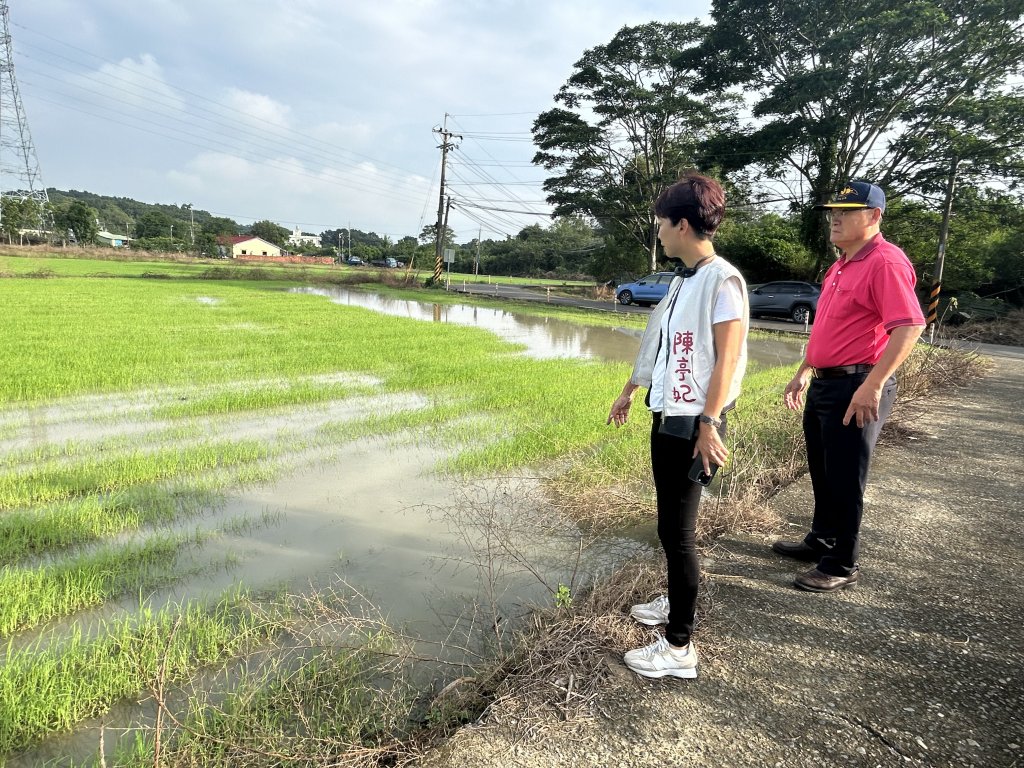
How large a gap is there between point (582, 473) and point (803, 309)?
50.8ft

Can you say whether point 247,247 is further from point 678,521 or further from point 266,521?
point 678,521

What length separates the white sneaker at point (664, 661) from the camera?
5.79ft

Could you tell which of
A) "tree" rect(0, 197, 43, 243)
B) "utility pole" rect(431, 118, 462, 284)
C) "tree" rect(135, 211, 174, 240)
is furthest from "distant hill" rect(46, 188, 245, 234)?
"utility pole" rect(431, 118, 462, 284)

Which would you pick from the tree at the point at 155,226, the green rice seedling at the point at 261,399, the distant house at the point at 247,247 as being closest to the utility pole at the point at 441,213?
the green rice seedling at the point at 261,399

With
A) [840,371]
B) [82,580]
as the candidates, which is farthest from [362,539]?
[840,371]

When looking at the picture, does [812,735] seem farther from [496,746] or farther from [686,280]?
[686,280]

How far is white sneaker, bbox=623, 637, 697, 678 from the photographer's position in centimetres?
176

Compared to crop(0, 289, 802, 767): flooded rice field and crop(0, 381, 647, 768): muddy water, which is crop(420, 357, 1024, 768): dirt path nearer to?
crop(0, 289, 802, 767): flooded rice field

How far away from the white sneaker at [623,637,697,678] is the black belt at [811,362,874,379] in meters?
1.28

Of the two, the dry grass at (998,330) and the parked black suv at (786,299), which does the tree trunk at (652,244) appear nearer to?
the parked black suv at (786,299)

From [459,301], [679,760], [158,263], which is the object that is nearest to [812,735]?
[679,760]

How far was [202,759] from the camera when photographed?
1582 millimetres

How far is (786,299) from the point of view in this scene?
56.5 ft

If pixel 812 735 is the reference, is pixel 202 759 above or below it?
below
